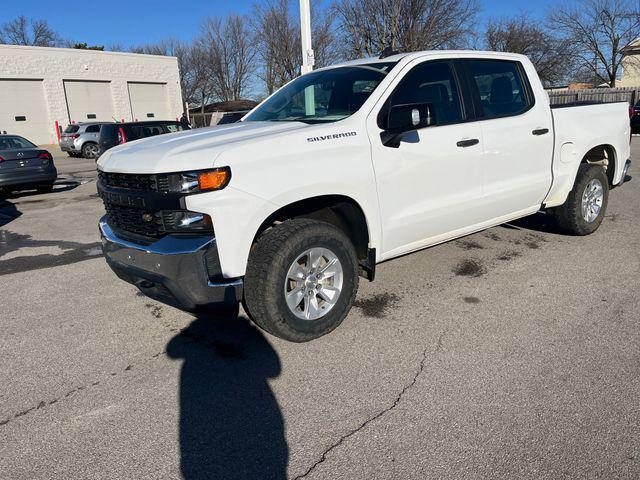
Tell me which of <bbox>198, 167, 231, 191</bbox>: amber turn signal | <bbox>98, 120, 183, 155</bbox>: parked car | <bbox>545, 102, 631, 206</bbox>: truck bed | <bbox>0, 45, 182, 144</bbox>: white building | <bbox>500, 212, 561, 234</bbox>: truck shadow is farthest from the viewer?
<bbox>0, 45, 182, 144</bbox>: white building

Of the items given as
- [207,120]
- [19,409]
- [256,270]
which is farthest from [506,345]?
[207,120]

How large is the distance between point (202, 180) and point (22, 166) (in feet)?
30.9

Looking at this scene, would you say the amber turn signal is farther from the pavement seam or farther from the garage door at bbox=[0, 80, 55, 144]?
the garage door at bbox=[0, 80, 55, 144]

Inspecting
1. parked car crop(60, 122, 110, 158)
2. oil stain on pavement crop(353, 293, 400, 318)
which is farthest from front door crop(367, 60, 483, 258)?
parked car crop(60, 122, 110, 158)

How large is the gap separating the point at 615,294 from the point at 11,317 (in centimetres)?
512

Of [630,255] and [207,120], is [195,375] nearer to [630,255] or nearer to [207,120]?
[630,255]

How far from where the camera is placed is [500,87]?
4.76 metres

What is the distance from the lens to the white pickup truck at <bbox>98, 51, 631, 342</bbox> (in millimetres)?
3109

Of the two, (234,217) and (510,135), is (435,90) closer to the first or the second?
(510,135)

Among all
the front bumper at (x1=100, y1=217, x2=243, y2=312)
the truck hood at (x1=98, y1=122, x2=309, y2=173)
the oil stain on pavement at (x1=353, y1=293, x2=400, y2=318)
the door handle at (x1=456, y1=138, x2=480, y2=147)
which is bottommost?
the oil stain on pavement at (x1=353, y1=293, x2=400, y2=318)

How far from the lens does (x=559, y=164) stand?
519 centimetres

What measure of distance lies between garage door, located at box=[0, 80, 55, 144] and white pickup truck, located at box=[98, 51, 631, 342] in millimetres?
30029

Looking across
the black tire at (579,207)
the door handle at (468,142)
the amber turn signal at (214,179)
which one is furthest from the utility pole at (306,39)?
the amber turn signal at (214,179)

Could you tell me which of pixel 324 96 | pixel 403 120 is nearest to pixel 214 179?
pixel 403 120
